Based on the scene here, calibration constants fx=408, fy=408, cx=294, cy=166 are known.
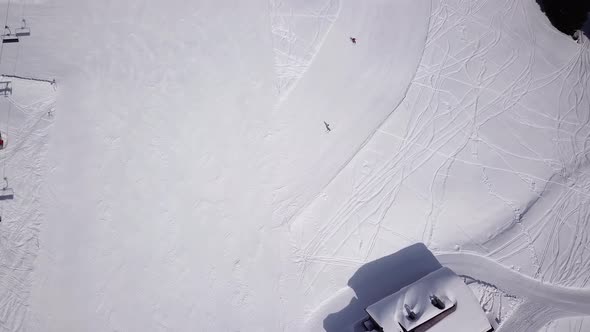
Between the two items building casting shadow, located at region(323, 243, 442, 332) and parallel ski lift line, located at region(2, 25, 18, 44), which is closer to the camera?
building casting shadow, located at region(323, 243, 442, 332)

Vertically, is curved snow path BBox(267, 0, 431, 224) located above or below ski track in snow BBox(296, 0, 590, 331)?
above

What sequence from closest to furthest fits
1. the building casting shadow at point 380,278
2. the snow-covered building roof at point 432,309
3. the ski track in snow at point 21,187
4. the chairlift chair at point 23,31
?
1. the snow-covered building roof at point 432,309
2. the ski track in snow at point 21,187
3. the building casting shadow at point 380,278
4. the chairlift chair at point 23,31

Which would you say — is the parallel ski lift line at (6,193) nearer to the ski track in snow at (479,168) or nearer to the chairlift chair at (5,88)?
the chairlift chair at (5,88)

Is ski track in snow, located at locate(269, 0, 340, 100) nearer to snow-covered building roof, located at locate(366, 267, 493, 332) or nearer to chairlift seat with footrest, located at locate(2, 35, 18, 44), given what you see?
snow-covered building roof, located at locate(366, 267, 493, 332)

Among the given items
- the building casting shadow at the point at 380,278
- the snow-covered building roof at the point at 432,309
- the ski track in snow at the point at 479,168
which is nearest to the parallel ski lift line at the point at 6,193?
the ski track in snow at the point at 479,168

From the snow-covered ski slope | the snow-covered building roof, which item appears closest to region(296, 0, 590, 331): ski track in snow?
the snow-covered ski slope
